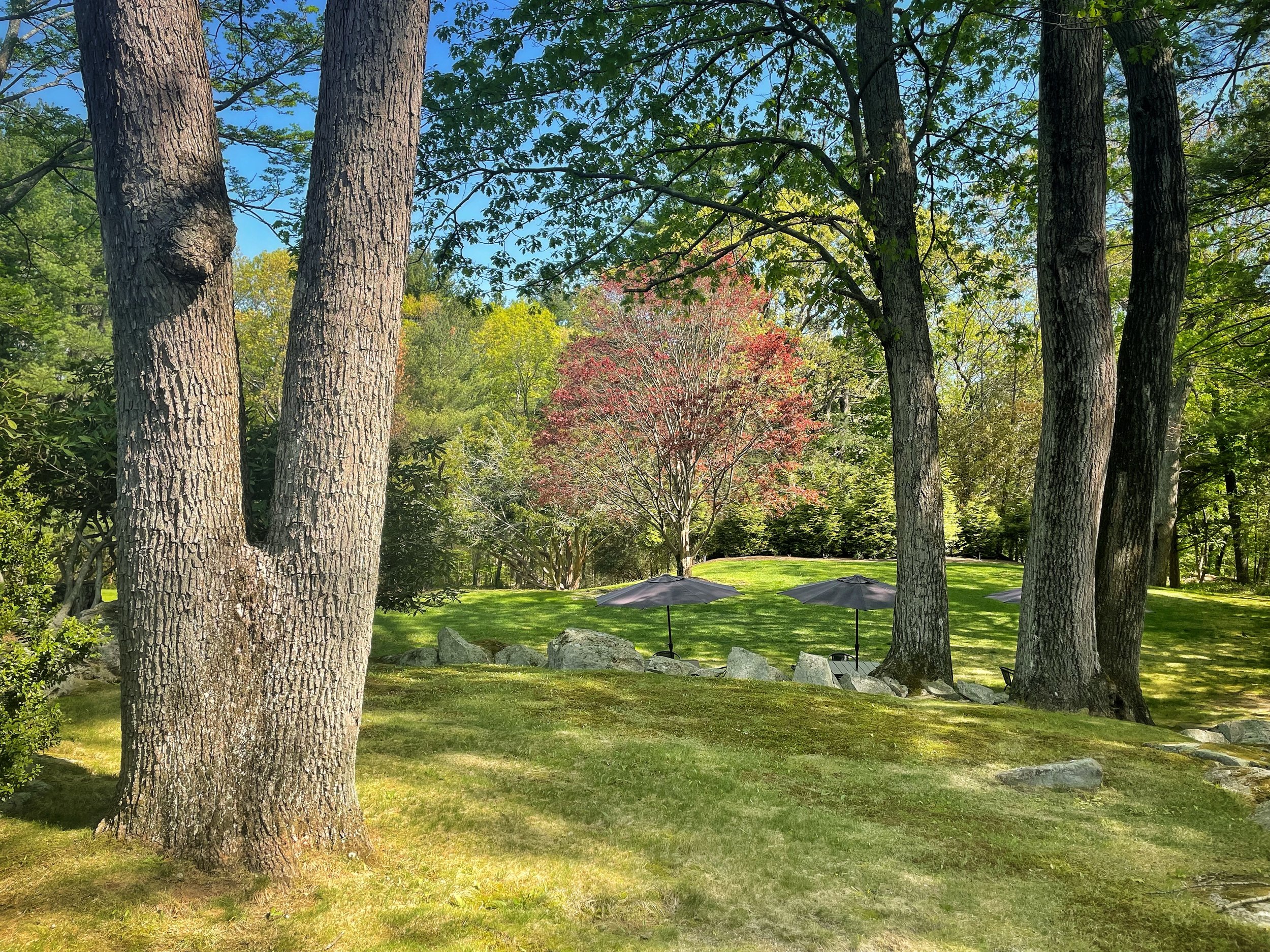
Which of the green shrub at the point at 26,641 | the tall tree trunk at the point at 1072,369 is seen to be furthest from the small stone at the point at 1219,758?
the green shrub at the point at 26,641

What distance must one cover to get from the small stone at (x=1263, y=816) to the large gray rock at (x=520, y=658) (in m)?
6.27

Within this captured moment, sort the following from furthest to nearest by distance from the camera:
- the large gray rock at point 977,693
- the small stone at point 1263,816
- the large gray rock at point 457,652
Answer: the large gray rock at point 457,652 → the large gray rock at point 977,693 → the small stone at point 1263,816

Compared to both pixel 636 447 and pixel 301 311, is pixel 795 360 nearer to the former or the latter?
pixel 636 447

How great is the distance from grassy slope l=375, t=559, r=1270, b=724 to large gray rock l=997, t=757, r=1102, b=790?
508 cm

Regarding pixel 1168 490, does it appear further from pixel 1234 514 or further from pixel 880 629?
pixel 1234 514

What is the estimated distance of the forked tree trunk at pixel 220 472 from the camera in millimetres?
2875

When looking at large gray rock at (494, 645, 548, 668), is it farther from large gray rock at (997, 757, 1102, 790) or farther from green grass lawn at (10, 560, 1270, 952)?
large gray rock at (997, 757, 1102, 790)

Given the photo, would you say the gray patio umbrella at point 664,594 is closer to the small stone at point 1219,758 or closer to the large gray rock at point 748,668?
the large gray rock at point 748,668

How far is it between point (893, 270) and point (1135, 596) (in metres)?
4.05

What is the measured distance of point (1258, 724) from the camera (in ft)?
21.8

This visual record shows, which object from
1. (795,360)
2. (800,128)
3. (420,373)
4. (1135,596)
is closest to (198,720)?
(1135,596)

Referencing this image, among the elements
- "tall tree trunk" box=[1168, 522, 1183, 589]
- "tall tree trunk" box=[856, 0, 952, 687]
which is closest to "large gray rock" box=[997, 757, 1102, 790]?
"tall tree trunk" box=[856, 0, 952, 687]

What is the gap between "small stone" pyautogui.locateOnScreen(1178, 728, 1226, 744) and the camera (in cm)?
648

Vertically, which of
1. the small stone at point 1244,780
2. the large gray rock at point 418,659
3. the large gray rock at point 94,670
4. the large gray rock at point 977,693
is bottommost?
the large gray rock at point 977,693
